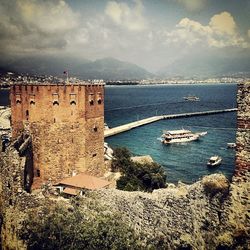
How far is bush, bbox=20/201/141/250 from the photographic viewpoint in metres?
10.3

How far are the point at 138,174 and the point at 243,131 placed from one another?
17.4 m

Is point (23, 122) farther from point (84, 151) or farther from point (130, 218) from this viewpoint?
point (130, 218)

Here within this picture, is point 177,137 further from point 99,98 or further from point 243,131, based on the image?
point 243,131

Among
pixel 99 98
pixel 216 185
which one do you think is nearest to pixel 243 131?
pixel 216 185

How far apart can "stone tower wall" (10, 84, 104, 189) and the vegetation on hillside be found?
3.33 meters

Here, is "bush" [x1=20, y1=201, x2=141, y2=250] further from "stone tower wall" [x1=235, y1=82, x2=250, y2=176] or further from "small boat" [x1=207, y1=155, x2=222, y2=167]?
"small boat" [x1=207, y1=155, x2=222, y2=167]

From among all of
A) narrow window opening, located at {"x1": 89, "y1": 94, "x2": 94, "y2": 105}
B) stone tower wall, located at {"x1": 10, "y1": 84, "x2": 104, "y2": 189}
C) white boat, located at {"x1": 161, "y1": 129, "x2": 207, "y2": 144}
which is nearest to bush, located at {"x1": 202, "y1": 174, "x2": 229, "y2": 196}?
stone tower wall, located at {"x1": 10, "y1": 84, "x2": 104, "y2": 189}

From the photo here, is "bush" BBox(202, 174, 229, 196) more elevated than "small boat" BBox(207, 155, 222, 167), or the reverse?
"bush" BBox(202, 174, 229, 196)

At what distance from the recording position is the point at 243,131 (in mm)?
7965

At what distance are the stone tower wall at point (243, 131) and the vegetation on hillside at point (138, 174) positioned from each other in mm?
14616

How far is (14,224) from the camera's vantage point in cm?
1361

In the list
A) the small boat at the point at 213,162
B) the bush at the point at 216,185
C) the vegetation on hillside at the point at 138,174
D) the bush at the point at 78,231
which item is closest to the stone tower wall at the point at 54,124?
the vegetation on hillside at the point at 138,174

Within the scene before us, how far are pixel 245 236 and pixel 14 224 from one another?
9.51 meters

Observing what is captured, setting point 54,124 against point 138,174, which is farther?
point 138,174
